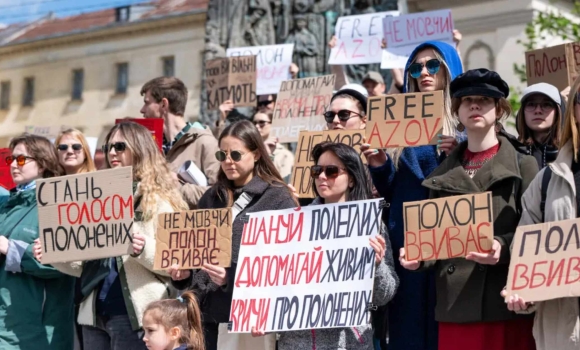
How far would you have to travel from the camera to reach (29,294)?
762 centimetres

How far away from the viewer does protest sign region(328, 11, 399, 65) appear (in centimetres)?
1071

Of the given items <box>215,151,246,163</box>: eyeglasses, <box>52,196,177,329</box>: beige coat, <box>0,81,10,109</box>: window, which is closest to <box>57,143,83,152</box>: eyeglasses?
<box>52,196,177,329</box>: beige coat

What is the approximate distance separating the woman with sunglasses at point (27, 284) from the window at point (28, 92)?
45.2 metres

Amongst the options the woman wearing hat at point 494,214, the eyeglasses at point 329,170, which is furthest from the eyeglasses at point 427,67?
the eyeglasses at point 329,170

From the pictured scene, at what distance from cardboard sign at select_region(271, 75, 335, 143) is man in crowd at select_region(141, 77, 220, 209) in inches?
27.8

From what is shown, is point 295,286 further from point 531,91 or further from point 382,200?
point 531,91

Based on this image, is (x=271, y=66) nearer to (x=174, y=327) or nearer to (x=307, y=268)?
(x=174, y=327)

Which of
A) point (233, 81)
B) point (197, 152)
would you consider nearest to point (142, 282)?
point (197, 152)

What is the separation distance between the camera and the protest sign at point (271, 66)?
36.1 feet

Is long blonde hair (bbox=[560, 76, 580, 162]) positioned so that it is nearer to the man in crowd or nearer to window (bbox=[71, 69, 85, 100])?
the man in crowd

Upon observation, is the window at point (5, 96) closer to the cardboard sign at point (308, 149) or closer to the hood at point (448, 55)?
the cardboard sign at point (308, 149)

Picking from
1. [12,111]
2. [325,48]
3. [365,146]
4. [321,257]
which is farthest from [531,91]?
[12,111]

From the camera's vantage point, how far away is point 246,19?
47.5ft

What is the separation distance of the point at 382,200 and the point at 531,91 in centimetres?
134
